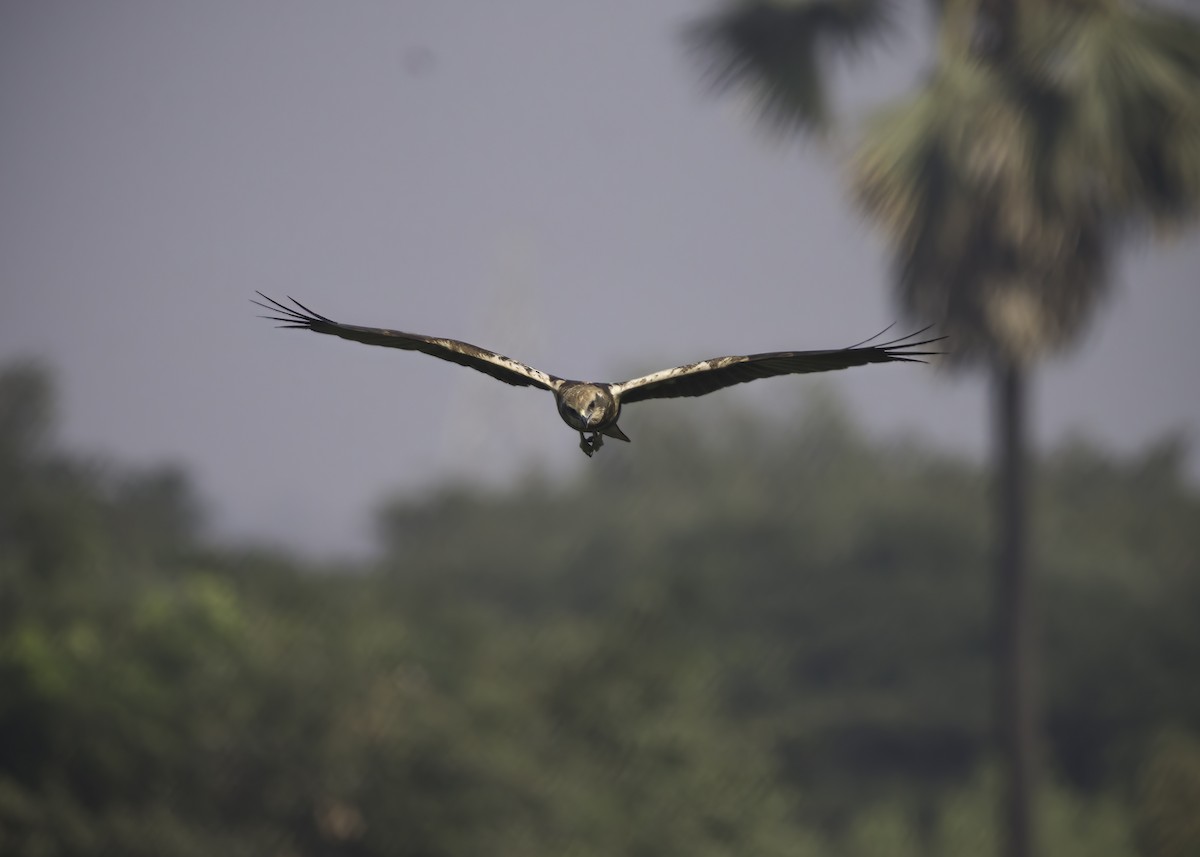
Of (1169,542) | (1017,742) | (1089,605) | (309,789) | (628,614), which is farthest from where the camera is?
(1169,542)

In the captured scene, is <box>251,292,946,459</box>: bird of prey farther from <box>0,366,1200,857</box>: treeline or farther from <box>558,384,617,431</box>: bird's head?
<box>0,366,1200,857</box>: treeline

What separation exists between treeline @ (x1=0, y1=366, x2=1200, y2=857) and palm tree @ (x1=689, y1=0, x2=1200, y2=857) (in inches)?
292

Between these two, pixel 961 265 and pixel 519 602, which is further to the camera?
pixel 519 602

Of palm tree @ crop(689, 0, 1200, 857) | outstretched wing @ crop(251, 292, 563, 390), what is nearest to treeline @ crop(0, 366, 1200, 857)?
palm tree @ crop(689, 0, 1200, 857)

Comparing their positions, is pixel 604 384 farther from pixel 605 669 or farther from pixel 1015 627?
pixel 605 669

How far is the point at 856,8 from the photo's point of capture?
89.5 feet

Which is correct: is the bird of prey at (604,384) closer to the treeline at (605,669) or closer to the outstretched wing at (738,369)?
the outstretched wing at (738,369)

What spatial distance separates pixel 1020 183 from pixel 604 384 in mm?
17441

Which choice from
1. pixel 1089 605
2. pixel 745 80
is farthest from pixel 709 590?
pixel 745 80

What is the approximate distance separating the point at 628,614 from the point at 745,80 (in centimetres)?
959

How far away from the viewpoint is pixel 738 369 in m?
8.59

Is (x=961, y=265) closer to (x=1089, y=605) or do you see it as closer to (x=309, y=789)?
(x=309, y=789)

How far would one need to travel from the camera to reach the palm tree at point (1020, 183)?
24.5 metres

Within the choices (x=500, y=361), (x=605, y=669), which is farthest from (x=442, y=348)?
(x=605, y=669)
